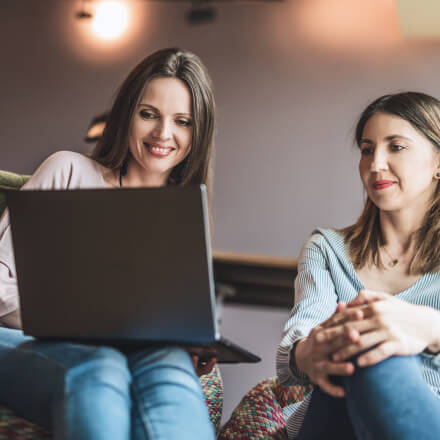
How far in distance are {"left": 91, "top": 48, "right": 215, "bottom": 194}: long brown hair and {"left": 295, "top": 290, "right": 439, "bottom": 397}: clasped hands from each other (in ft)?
2.06

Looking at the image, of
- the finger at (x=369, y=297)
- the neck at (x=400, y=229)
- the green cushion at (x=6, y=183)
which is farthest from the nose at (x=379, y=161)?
the green cushion at (x=6, y=183)

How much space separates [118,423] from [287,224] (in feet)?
7.02

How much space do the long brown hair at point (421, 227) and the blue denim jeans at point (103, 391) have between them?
0.57m

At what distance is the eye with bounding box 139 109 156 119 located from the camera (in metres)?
1.32

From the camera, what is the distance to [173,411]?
70cm

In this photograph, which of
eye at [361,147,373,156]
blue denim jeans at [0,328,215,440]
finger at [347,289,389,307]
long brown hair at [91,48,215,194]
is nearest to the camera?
blue denim jeans at [0,328,215,440]

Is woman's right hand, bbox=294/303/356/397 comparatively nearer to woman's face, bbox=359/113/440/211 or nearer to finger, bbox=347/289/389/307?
finger, bbox=347/289/389/307

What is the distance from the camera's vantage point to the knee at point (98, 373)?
702 millimetres

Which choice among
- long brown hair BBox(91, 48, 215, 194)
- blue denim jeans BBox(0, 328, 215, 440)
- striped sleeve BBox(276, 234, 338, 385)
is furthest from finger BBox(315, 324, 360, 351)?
long brown hair BBox(91, 48, 215, 194)

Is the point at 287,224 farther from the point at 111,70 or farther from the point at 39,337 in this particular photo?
the point at 39,337

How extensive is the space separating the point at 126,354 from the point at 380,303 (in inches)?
16.7

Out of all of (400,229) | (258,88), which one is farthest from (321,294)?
(258,88)

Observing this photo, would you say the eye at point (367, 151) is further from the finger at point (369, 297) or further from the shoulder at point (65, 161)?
the shoulder at point (65, 161)

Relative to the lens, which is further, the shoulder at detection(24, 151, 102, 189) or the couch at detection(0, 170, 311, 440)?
the shoulder at detection(24, 151, 102, 189)
